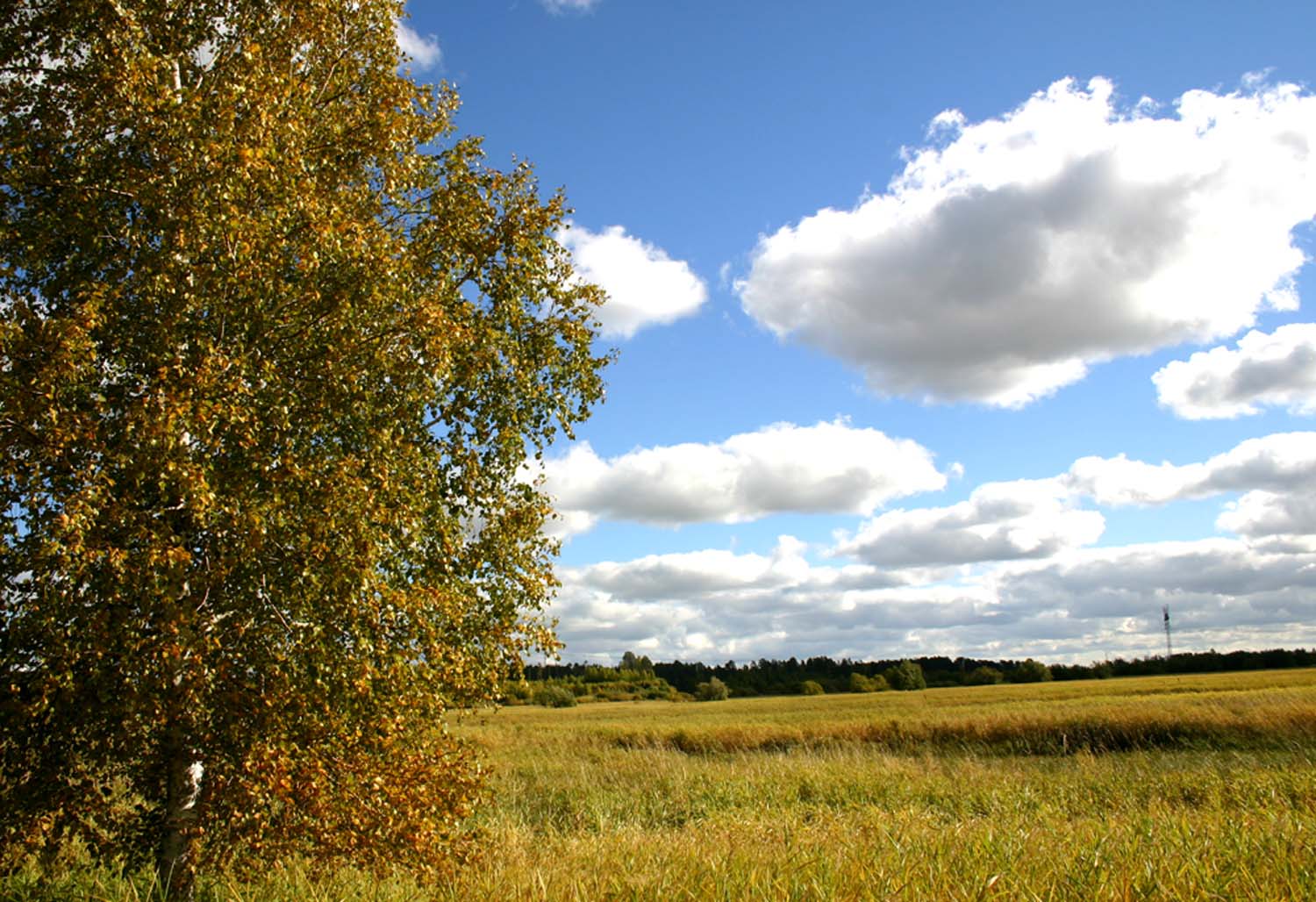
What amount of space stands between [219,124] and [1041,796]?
60.8 ft

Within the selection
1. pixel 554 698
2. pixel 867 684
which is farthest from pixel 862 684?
pixel 554 698

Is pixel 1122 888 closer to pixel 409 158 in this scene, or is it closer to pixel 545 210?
pixel 545 210

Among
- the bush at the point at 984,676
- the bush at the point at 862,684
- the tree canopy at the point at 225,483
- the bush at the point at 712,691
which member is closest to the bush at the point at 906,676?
the bush at the point at 862,684

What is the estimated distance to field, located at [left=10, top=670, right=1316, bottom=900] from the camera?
538 cm

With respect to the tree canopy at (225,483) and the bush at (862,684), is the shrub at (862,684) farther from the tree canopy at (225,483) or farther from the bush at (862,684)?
the tree canopy at (225,483)

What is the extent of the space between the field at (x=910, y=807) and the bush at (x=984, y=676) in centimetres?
4284

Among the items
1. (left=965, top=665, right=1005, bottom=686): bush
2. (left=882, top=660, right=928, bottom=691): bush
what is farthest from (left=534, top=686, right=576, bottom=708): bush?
(left=965, top=665, right=1005, bottom=686): bush

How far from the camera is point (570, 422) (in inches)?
492

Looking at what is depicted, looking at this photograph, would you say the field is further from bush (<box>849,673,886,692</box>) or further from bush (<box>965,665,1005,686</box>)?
bush (<box>849,673,886,692</box>)

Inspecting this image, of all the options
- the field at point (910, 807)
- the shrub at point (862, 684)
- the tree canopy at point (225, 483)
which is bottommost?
the shrub at point (862, 684)

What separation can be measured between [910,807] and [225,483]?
38.4 ft

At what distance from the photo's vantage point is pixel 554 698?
9456 cm

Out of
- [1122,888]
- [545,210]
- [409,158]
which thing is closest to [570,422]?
[545,210]

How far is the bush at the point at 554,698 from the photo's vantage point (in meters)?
93.4
